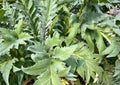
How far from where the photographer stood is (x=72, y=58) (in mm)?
1456

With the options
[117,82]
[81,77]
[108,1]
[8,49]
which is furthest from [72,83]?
[108,1]

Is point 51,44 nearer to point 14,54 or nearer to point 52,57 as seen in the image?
point 52,57

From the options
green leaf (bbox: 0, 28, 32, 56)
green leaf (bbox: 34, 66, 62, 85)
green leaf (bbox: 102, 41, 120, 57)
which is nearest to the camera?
green leaf (bbox: 34, 66, 62, 85)

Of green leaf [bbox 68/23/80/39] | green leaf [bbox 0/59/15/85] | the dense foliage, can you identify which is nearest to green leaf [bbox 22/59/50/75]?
the dense foliage

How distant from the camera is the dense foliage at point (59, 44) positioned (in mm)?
1345

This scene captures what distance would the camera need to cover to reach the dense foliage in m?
1.34

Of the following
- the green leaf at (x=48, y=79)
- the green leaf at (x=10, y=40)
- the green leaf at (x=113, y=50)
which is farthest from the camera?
the green leaf at (x=113, y=50)

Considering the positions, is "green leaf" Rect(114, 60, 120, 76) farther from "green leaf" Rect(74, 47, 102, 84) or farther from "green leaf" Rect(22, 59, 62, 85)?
"green leaf" Rect(22, 59, 62, 85)

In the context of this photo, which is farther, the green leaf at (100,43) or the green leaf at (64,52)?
the green leaf at (100,43)

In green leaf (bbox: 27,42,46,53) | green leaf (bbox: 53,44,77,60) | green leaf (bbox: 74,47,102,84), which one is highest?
green leaf (bbox: 27,42,46,53)

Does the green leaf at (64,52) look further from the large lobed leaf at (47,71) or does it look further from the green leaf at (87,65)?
the green leaf at (87,65)

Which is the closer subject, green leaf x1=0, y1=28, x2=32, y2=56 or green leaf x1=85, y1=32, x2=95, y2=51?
green leaf x1=0, y1=28, x2=32, y2=56

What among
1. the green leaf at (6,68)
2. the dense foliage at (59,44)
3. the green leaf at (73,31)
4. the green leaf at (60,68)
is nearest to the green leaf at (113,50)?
the dense foliage at (59,44)

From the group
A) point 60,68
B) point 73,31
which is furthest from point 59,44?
point 60,68
